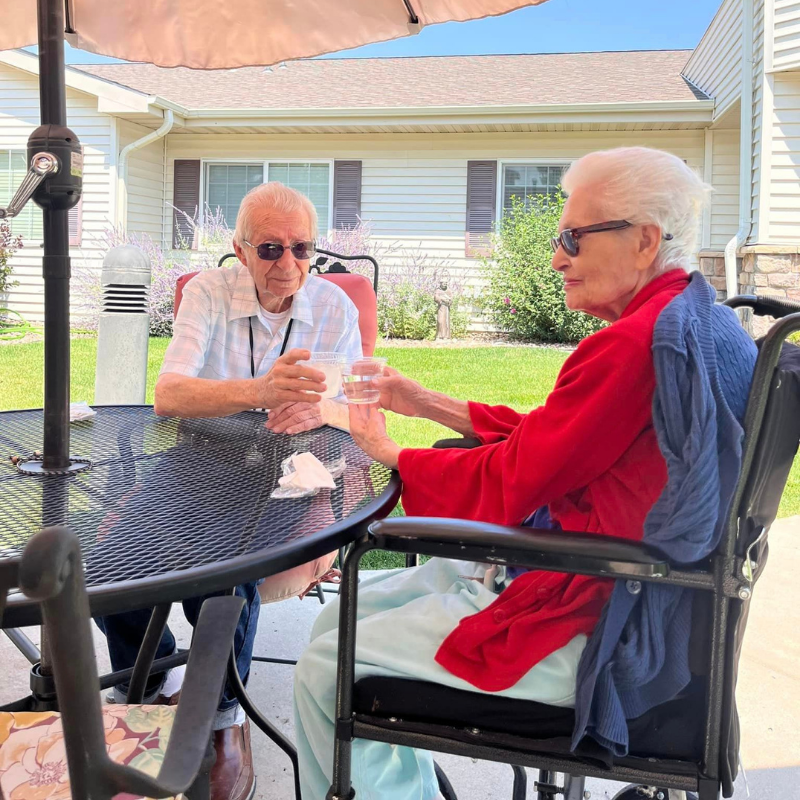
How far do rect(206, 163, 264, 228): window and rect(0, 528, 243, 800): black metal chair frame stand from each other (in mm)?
13326

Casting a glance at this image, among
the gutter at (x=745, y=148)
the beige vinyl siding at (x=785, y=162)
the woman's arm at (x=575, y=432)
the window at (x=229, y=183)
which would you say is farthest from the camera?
the window at (x=229, y=183)

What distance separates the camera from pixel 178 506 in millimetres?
1641

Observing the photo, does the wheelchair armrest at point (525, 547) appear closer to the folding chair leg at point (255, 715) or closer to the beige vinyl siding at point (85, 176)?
the folding chair leg at point (255, 715)

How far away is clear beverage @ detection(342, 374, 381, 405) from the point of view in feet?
6.40

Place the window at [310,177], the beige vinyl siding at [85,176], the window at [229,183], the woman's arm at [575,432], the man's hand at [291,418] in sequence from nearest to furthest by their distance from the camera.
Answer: the woman's arm at [575,432]
the man's hand at [291,418]
the beige vinyl siding at [85,176]
the window at [310,177]
the window at [229,183]

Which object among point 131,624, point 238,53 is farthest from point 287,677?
point 238,53

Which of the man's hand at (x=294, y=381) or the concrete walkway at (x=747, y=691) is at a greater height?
the man's hand at (x=294, y=381)

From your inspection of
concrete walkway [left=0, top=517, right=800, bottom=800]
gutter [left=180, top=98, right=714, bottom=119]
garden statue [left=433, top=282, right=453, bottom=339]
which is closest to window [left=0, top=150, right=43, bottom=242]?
gutter [left=180, top=98, right=714, bottom=119]

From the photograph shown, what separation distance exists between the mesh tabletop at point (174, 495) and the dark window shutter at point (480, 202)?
10.9 m

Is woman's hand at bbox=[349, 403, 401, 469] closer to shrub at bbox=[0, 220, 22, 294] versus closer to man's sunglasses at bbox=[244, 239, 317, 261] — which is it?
man's sunglasses at bbox=[244, 239, 317, 261]

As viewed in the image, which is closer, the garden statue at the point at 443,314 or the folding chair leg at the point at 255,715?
the folding chair leg at the point at 255,715

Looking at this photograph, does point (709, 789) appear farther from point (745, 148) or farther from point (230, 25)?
point (745, 148)

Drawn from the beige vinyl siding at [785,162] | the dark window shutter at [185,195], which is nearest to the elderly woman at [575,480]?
the beige vinyl siding at [785,162]

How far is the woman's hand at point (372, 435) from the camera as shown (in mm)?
1891
